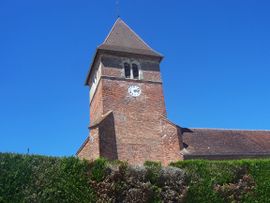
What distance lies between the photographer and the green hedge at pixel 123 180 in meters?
14.5

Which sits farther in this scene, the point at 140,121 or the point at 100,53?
the point at 100,53

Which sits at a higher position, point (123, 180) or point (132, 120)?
point (132, 120)

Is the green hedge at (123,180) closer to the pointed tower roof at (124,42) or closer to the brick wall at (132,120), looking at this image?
the brick wall at (132,120)

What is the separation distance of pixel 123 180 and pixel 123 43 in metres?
13.9

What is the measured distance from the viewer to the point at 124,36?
1129 inches

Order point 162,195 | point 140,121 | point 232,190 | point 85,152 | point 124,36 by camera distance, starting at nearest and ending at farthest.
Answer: point 162,195
point 232,190
point 85,152
point 140,121
point 124,36

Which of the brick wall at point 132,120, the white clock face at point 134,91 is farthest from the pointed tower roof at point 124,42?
the white clock face at point 134,91

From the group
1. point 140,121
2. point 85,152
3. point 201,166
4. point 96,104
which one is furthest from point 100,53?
point 201,166

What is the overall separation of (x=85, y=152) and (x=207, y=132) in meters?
8.97

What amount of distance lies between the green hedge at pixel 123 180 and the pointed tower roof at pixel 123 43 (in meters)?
11.2

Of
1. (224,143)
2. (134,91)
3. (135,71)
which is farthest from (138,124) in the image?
(224,143)

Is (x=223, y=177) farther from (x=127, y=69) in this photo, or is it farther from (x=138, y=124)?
(x=127, y=69)

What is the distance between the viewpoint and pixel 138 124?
79.0 feet

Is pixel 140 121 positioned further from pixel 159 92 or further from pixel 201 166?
pixel 201 166
